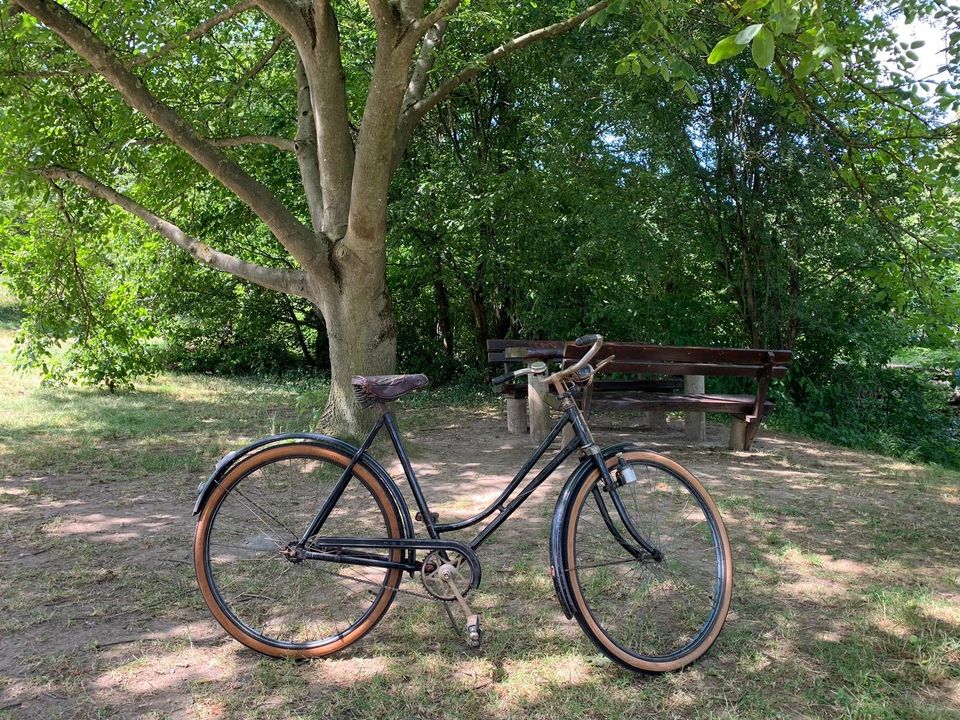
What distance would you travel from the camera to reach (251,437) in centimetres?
817


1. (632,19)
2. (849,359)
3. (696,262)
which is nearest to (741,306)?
(696,262)

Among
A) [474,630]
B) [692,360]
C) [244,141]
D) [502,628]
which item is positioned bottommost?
[502,628]

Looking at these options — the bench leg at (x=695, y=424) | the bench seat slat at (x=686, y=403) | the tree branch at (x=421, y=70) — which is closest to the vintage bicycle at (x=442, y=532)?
the bench seat slat at (x=686, y=403)

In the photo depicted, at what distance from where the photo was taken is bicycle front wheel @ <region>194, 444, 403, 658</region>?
123 inches

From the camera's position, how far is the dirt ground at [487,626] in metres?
2.87

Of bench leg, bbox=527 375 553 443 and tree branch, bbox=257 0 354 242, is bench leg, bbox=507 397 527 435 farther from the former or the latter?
tree branch, bbox=257 0 354 242

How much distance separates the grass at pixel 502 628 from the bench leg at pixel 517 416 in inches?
79.8

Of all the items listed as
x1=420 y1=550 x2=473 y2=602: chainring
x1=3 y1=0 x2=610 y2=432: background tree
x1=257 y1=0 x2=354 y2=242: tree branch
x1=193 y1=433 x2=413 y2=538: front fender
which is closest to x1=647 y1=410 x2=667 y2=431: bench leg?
x1=3 y1=0 x2=610 y2=432: background tree

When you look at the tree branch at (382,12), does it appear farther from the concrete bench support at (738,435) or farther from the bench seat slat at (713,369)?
the concrete bench support at (738,435)

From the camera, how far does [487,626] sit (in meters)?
3.45

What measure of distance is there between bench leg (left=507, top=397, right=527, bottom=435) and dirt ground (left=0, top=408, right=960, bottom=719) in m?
2.66

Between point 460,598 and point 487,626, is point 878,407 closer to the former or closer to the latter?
point 487,626

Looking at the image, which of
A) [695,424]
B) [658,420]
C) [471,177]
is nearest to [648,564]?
[695,424]

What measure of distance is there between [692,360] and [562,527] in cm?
447
